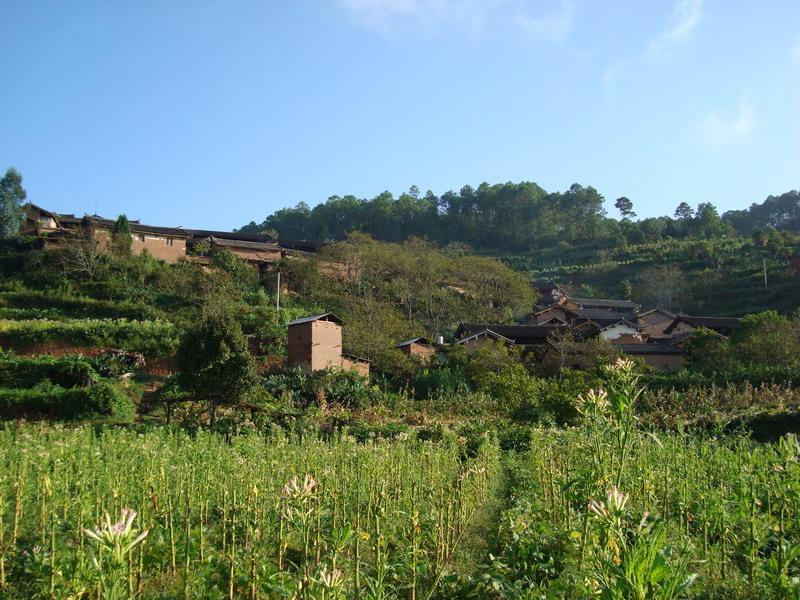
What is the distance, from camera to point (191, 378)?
17.1 m

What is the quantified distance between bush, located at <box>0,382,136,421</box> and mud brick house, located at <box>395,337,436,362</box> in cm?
1360

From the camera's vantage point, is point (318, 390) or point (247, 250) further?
point (247, 250)

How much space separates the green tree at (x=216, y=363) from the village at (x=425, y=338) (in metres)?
8.47

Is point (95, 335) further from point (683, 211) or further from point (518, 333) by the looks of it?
point (683, 211)

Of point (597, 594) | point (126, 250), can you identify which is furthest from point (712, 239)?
point (597, 594)

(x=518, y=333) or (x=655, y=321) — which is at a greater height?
(x=655, y=321)

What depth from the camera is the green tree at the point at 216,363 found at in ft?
55.2

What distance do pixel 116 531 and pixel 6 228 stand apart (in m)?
45.6

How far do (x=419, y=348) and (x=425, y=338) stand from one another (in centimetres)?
76

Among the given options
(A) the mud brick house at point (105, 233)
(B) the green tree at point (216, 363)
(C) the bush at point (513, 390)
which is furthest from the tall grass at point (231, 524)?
(A) the mud brick house at point (105, 233)

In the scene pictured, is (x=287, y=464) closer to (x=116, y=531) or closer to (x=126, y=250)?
(x=116, y=531)

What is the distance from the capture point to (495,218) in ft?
258

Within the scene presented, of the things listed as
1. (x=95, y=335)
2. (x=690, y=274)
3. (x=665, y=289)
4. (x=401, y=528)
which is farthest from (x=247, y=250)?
(x=401, y=528)

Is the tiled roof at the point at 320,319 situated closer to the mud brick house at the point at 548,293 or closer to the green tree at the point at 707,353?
the green tree at the point at 707,353
